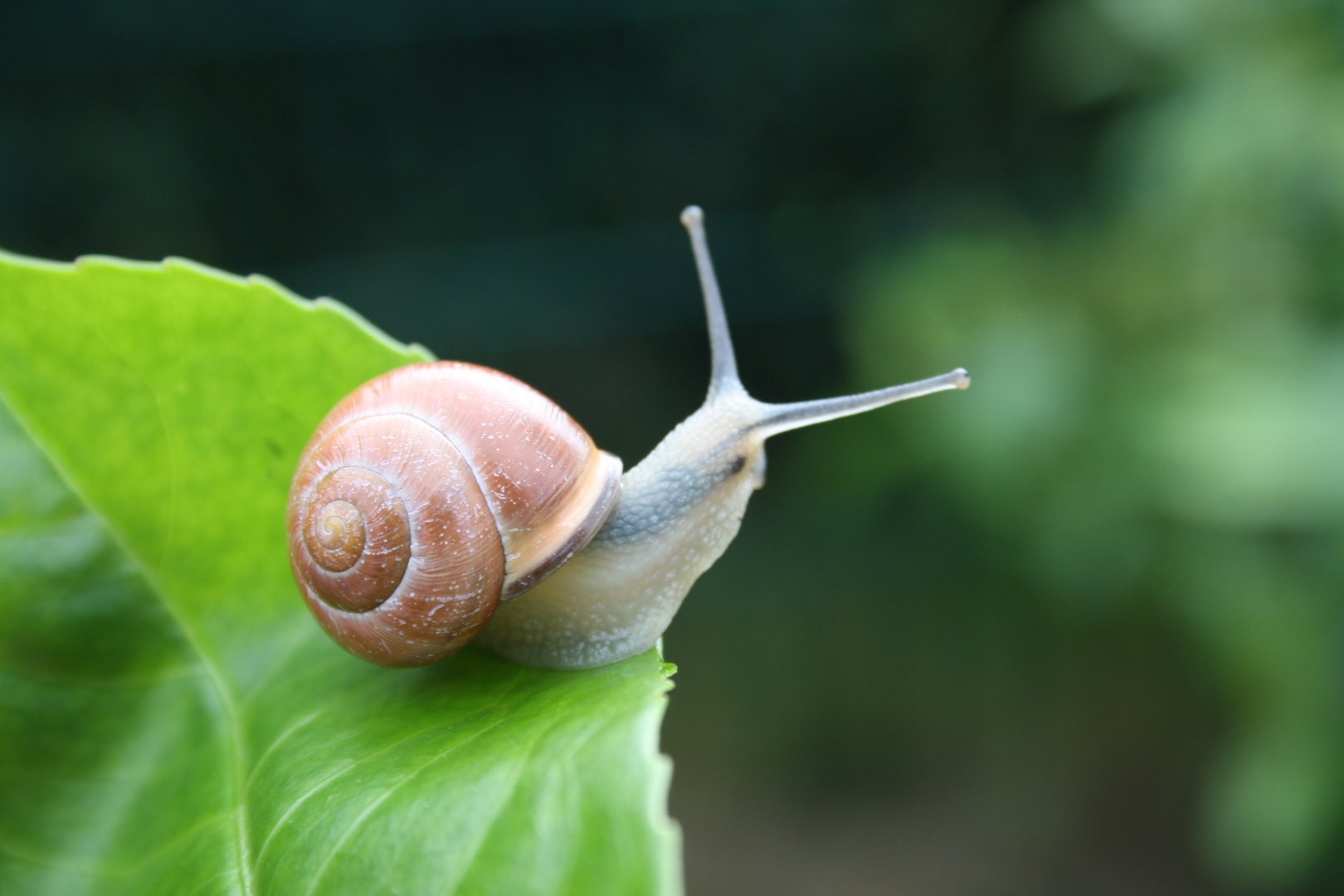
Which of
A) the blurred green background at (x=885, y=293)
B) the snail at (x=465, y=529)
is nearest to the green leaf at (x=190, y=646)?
the snail at (x=465, y=529)

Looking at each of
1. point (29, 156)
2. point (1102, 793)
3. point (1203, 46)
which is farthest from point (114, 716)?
point (1102, 793)

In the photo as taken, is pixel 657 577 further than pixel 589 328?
No

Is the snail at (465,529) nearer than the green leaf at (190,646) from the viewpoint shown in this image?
No

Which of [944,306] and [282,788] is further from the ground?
[944,306]

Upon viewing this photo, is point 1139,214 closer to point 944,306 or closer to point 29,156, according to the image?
point 944,306

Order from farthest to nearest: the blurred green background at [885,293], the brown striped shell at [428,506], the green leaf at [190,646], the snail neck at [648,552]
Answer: the blurred green background at [885,293] < the snail neck at [648,552] < the brown striped shell at [428,506] < the green leaf at [190,646]

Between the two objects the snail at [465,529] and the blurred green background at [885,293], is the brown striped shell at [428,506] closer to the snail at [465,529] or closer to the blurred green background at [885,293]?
the snail at [465,529]
